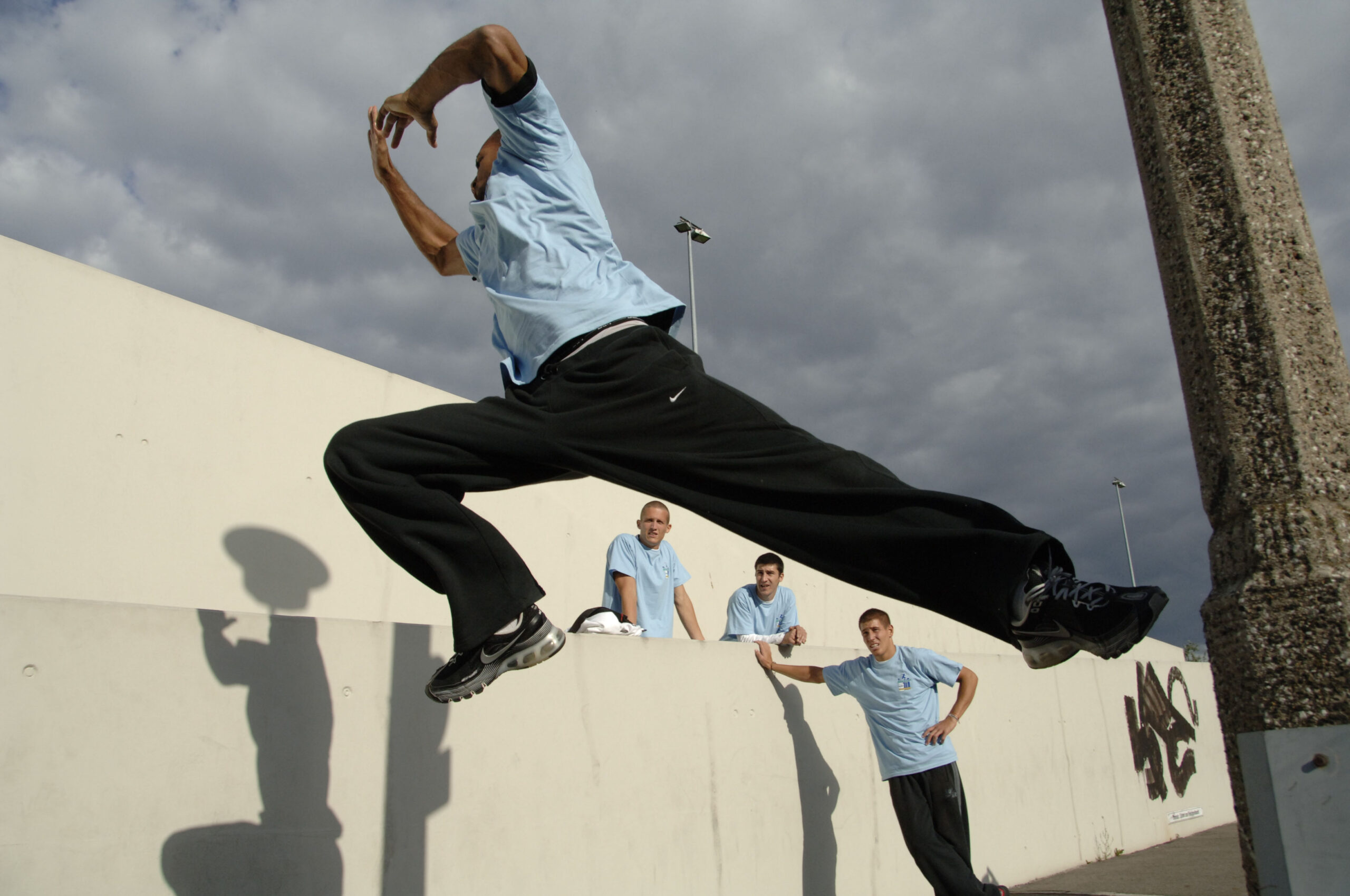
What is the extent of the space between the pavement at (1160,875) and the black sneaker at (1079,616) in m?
5.67

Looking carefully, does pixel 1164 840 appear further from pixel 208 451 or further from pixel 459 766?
pixel 208 451

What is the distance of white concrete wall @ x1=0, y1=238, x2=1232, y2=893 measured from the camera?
9.99 ft

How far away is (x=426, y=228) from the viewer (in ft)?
10.1

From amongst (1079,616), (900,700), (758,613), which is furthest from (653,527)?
(1079,616)

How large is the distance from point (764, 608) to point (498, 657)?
14.8 feet

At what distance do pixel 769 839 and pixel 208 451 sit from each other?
13.7 feet

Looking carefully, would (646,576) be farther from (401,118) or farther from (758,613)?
(401,118)

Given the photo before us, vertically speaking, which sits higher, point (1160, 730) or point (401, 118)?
point (401, 118)

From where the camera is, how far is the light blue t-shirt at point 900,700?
5.71m

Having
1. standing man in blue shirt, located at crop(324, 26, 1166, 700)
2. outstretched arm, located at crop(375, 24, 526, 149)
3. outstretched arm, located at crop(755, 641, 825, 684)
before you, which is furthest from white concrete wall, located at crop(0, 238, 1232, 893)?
outstretched arm, located at crop(375, 24, 526, 149)

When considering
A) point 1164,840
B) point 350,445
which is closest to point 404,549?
point 350,445

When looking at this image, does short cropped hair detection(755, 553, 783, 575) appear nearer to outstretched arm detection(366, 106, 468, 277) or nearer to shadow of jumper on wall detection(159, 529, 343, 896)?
shadow of jumper on wall detection(159, 529, 343, 896)

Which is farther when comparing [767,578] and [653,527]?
[767,578]

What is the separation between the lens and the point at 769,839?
18.3ft
